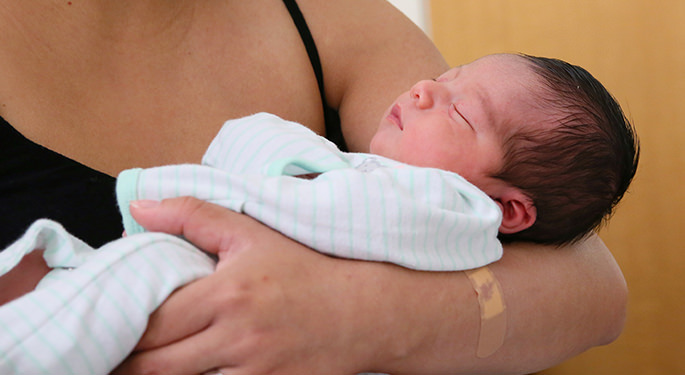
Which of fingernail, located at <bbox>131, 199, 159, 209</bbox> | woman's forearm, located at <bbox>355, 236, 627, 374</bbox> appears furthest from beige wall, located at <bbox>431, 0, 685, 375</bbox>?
fingernail, located at <bbox>131, 199, 159, 209</bbox>

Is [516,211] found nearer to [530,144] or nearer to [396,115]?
[530,144]

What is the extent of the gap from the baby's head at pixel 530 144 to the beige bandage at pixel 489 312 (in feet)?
0.49

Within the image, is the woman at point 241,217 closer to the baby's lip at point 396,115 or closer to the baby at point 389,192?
the baby at point 389,192

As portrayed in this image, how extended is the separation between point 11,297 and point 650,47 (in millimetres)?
2009

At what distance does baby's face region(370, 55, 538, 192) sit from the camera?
954 mm

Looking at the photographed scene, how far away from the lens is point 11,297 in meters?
0.72

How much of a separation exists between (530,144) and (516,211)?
0.11 metres

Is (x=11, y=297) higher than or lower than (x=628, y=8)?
lower

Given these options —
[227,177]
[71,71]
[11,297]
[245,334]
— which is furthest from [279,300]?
[71,71]

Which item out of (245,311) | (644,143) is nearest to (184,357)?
(245,311)

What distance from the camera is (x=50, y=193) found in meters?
0.93

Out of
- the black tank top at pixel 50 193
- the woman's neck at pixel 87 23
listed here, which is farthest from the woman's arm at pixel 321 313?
the woman's neck at pixel 87 23

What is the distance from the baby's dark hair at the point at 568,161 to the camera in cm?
93

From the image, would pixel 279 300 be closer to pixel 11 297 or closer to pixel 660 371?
pixel 11 297
